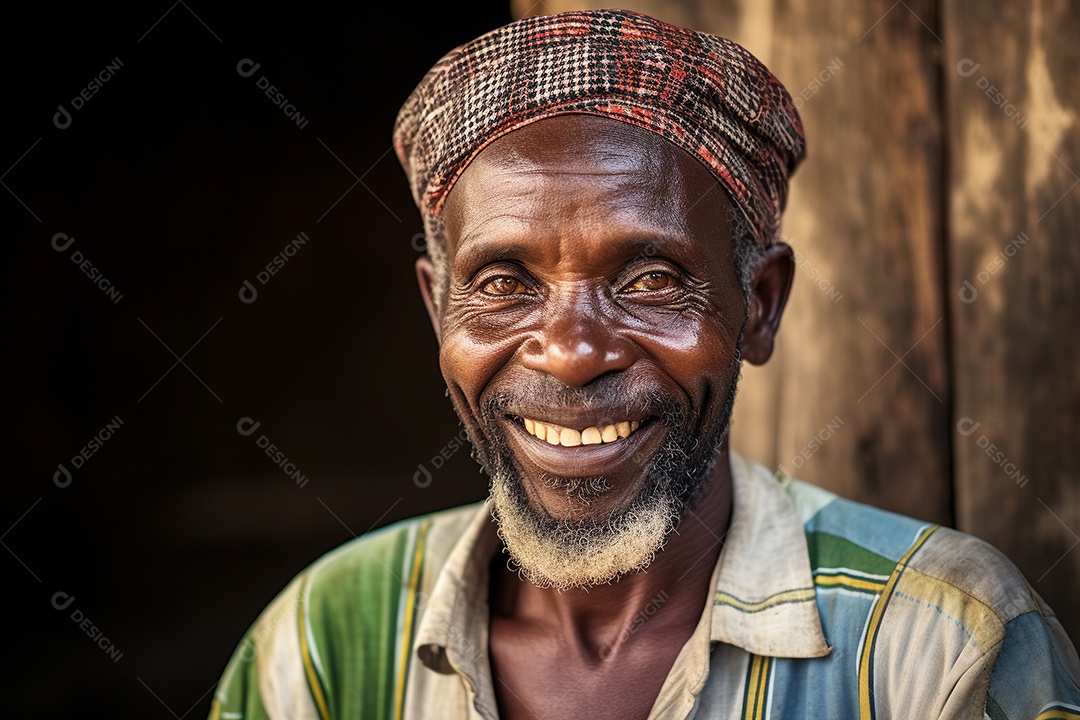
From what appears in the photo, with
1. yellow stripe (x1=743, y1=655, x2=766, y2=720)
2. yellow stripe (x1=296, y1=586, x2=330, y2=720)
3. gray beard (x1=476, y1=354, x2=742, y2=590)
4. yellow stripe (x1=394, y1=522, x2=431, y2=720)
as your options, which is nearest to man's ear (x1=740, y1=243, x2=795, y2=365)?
gray beard (x1=476, y1=354, x2=742, y2=590)

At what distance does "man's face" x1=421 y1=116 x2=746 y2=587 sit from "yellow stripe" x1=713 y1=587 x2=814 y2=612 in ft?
0.58

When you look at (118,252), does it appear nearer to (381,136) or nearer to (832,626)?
(381,136)

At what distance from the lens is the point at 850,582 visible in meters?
1.85

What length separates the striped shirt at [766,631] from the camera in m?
1.68


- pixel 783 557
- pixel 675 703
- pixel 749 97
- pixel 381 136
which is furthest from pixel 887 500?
pixel 381 136

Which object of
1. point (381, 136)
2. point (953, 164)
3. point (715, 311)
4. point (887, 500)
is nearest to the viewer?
point (715, 311)

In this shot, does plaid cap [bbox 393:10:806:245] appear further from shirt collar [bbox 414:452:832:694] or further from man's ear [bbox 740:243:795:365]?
shirt collar [bbox 414:452:832:694]

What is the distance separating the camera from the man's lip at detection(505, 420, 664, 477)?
1828mm

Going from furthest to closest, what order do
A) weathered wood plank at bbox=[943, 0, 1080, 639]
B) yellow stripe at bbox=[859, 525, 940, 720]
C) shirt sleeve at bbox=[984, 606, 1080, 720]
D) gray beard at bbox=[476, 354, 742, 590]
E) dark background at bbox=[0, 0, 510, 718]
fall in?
dark background at bbox=[0, 0, 510, 718] < weathered wood plank at bbox=[943, 0, 1080, 639] < gray beard at bbox=[476, 354, 742, 590] < yellow stripe at bbox=[859, 525, 940, 720] < shirt sleeve at bbox=[984, 606, 1080, 720]

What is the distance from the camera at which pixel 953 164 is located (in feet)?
7.18

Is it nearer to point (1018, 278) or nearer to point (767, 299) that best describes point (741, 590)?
point (767, 299)

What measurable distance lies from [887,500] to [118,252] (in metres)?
3.99

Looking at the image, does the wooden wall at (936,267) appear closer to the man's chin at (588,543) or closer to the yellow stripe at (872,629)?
the yellow stripe at (872,629)

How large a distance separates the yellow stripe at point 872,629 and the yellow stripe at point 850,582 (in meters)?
0.02
